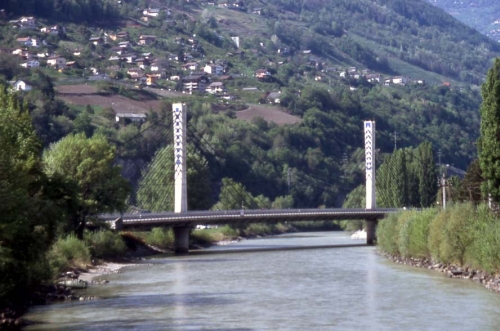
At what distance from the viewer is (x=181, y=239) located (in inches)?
2731

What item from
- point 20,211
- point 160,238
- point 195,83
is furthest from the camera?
point 195,83

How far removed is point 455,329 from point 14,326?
37.9ft

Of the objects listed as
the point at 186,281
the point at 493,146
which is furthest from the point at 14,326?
the point at 493,146

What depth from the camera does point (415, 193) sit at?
3440 inches

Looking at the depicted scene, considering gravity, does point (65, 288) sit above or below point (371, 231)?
below

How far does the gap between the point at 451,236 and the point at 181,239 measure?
24782 mm

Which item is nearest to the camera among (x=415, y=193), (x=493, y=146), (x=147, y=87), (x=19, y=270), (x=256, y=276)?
(x=19, y=270)

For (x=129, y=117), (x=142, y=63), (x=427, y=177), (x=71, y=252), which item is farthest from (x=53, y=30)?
(x=71, y=252)

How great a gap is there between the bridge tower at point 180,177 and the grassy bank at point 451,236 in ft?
45.1

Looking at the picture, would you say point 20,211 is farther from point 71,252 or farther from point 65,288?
point 71,252

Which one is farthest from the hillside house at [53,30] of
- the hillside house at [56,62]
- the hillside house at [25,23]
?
the hillside house at [56,62]

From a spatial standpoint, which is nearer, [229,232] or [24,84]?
[229,232]

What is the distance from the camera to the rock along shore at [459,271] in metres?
40.7

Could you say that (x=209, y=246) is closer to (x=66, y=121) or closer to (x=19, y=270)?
(x=66, y=121)
